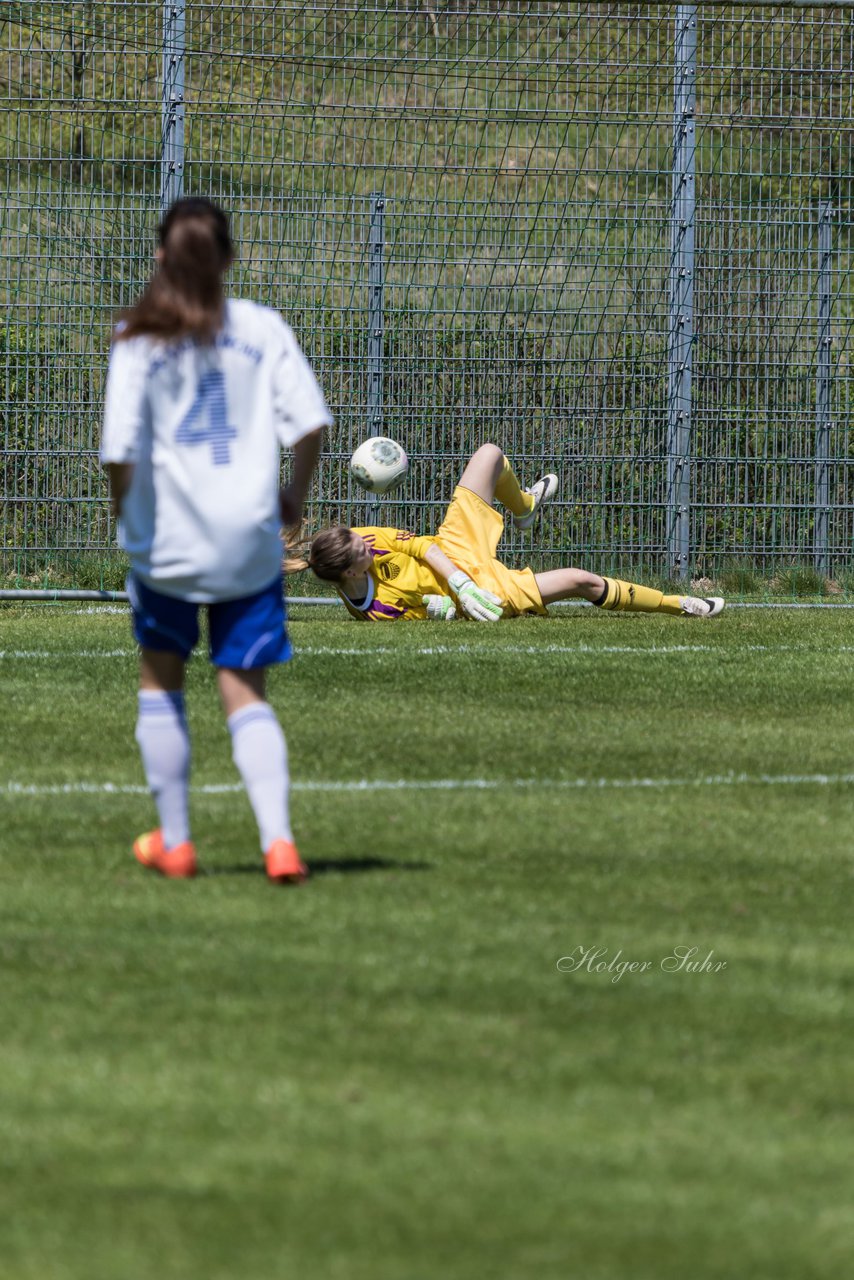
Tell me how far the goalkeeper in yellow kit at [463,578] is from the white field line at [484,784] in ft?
13.6

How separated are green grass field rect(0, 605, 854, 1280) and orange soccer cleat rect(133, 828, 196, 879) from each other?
58mm

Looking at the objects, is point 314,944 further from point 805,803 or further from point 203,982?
point 805,803

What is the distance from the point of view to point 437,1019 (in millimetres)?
3398

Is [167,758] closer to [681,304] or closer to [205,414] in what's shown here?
[205,414]

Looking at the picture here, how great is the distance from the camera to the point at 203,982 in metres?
3.63

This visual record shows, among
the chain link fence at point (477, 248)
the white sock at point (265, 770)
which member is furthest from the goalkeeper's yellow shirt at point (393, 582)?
the white sock at point (265, 770)

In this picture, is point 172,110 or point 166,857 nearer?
point 166,857

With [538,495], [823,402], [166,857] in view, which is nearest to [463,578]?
[538,495]

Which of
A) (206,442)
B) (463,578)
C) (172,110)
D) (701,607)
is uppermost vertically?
(172,110)

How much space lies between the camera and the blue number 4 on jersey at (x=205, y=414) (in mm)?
4488

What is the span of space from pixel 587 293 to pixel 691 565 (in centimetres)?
209

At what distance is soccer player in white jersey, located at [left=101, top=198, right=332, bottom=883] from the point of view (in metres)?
4.46

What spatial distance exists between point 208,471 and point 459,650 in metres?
4.64

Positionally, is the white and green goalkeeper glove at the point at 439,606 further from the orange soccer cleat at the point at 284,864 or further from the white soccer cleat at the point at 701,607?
the orange soccer cleat at the point at 284,864
